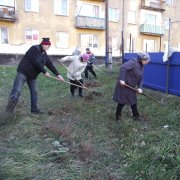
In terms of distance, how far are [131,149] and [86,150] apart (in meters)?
0.65

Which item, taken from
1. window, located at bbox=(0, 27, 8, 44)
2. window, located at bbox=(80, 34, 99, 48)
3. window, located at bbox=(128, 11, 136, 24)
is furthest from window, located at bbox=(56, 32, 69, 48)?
window, located at bbox=(128, 11, 136, 24)

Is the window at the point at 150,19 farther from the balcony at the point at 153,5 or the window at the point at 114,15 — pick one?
the window at the point at 114,15

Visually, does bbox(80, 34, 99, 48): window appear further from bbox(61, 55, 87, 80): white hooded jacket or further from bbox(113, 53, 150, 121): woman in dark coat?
bbox(113, 53, 150, 121): woman in dark coat

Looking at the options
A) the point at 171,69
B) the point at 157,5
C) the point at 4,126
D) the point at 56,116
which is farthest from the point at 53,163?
the point at 157,5

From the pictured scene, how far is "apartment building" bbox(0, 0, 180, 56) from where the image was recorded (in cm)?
2184

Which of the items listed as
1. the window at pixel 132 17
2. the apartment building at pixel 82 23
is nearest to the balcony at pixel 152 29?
the apartment building at pixel 82 23

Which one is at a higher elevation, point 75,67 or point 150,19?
point 150,19

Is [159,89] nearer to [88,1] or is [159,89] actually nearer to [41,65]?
[41,65]

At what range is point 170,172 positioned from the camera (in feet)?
11.2

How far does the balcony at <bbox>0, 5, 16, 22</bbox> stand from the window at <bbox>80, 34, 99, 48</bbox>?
636cm

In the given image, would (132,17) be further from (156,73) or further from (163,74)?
(163,74)

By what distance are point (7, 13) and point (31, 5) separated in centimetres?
222

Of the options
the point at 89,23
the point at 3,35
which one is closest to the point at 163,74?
the point at 3,35

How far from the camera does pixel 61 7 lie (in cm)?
2388
